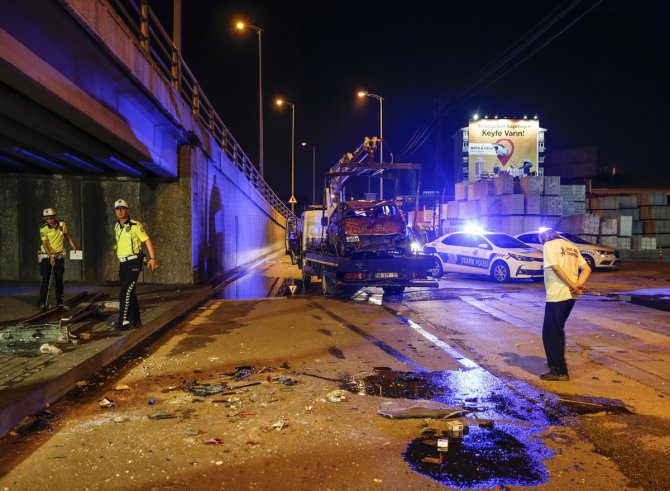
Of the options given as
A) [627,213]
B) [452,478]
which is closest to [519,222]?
[627,213]

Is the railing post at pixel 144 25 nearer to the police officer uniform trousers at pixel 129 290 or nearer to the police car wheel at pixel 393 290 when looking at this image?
the police officer uniform trousers at pixel 129 290

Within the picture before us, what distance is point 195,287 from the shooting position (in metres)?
14.0

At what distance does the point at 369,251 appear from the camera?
12.8 metres

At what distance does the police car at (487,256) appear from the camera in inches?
630

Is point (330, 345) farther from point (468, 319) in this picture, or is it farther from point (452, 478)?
point (452, 478)

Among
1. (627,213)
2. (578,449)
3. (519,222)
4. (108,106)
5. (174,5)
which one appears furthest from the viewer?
(627,213)

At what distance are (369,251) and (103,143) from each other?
6243mm

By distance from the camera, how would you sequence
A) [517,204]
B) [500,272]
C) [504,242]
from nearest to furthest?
[500,272] → [504,242] → [517,204]

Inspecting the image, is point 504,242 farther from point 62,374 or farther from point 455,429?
point 62,374

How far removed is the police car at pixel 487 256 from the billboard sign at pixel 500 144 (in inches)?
1059

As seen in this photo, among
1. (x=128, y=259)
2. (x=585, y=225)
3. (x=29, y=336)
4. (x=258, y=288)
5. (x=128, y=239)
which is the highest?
(x=585, y=225)

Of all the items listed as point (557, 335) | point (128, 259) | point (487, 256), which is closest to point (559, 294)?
point (557, 335)

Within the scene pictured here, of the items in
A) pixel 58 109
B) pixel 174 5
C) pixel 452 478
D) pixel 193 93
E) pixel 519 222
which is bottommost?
pixel 452 478

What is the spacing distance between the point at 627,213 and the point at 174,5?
22502mm
